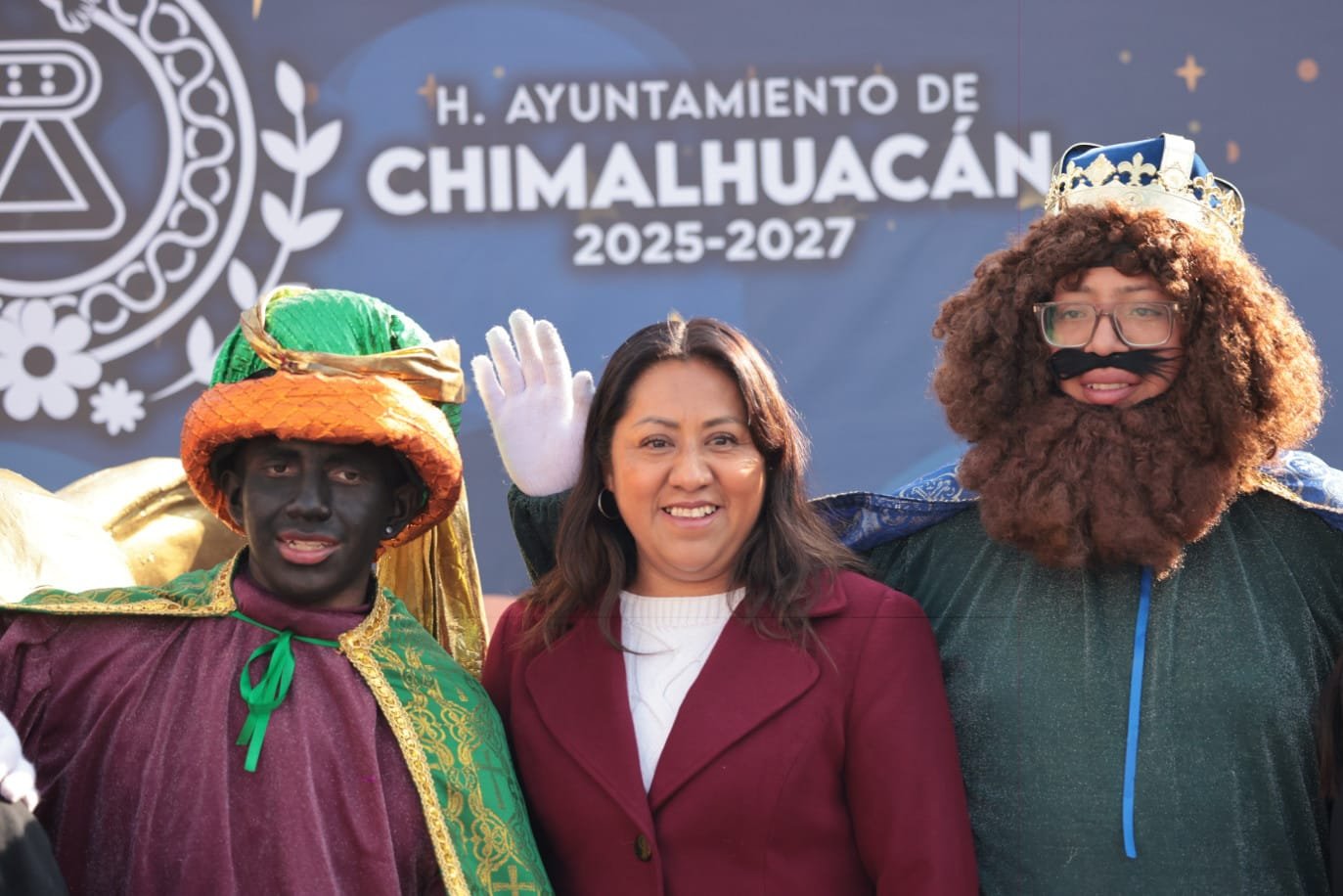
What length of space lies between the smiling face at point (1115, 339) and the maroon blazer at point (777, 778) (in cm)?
60

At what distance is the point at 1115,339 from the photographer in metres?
3.29

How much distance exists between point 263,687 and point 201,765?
0.17m

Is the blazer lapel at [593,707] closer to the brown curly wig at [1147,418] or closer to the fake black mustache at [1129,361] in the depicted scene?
the brown curly wig at [1147,418]

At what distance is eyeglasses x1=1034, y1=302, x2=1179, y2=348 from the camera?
3.27 meters

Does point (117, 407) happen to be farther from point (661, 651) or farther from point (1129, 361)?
point (1129, 361)

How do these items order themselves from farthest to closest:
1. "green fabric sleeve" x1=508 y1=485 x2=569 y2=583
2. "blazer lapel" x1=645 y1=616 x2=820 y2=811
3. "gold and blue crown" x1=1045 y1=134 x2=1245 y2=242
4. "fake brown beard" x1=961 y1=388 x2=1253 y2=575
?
"green fabric sleeve" x1=508 y1=485 x2=569 y2=583, "gold and blue crown" x1=1045 y1=134 x2=1245 y2=242, "fake brown beard" x1=961 y1=388 x2=1253 y2=575, "blazer lapel" x1=645 y1=616 x2=820 y2=811

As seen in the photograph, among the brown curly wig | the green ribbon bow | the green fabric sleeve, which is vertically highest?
the brown curly wig

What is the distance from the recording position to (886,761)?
303cm

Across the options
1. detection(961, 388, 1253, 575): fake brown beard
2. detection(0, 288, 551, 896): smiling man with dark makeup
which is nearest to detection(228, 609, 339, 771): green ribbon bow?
detection(0, 288, 551, 896): smiling man with dark makeup

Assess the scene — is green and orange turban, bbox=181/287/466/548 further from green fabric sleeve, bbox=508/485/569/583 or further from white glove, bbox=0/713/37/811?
white glove, bbox=0/713/37/811

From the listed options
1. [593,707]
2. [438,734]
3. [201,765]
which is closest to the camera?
[201,765]

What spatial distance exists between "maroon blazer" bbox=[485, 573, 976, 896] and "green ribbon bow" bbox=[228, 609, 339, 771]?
51 cm

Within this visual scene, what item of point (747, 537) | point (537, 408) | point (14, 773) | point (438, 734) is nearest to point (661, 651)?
point (747, 537)

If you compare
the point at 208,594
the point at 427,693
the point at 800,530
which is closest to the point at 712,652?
the point at 800,530
